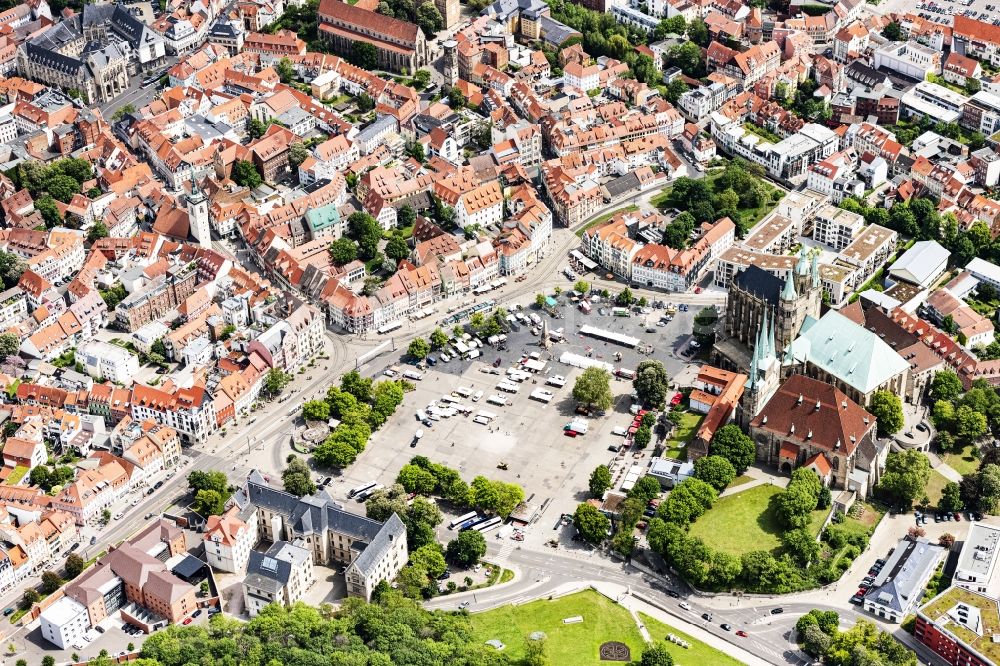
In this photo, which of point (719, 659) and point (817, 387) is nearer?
point (719, 659)

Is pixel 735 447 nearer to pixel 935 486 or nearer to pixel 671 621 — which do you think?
pixel 935 486

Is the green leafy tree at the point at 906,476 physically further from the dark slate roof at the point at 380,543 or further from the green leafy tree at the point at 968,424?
the dark slate roof at the point at 380,543

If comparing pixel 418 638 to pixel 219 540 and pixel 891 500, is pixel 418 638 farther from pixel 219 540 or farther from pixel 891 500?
pixel 891 500

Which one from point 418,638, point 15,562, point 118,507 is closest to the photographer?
point 418,638

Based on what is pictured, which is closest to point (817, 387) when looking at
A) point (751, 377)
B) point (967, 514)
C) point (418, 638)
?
point (751, 377)

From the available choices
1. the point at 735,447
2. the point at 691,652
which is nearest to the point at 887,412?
the point at 735,447

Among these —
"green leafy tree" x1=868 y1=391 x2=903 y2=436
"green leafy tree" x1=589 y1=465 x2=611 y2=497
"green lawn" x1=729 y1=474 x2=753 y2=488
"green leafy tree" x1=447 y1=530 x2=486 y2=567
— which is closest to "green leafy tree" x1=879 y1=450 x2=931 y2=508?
"green leafy tree" x1=868 y1=391 x2=903 y2=436
